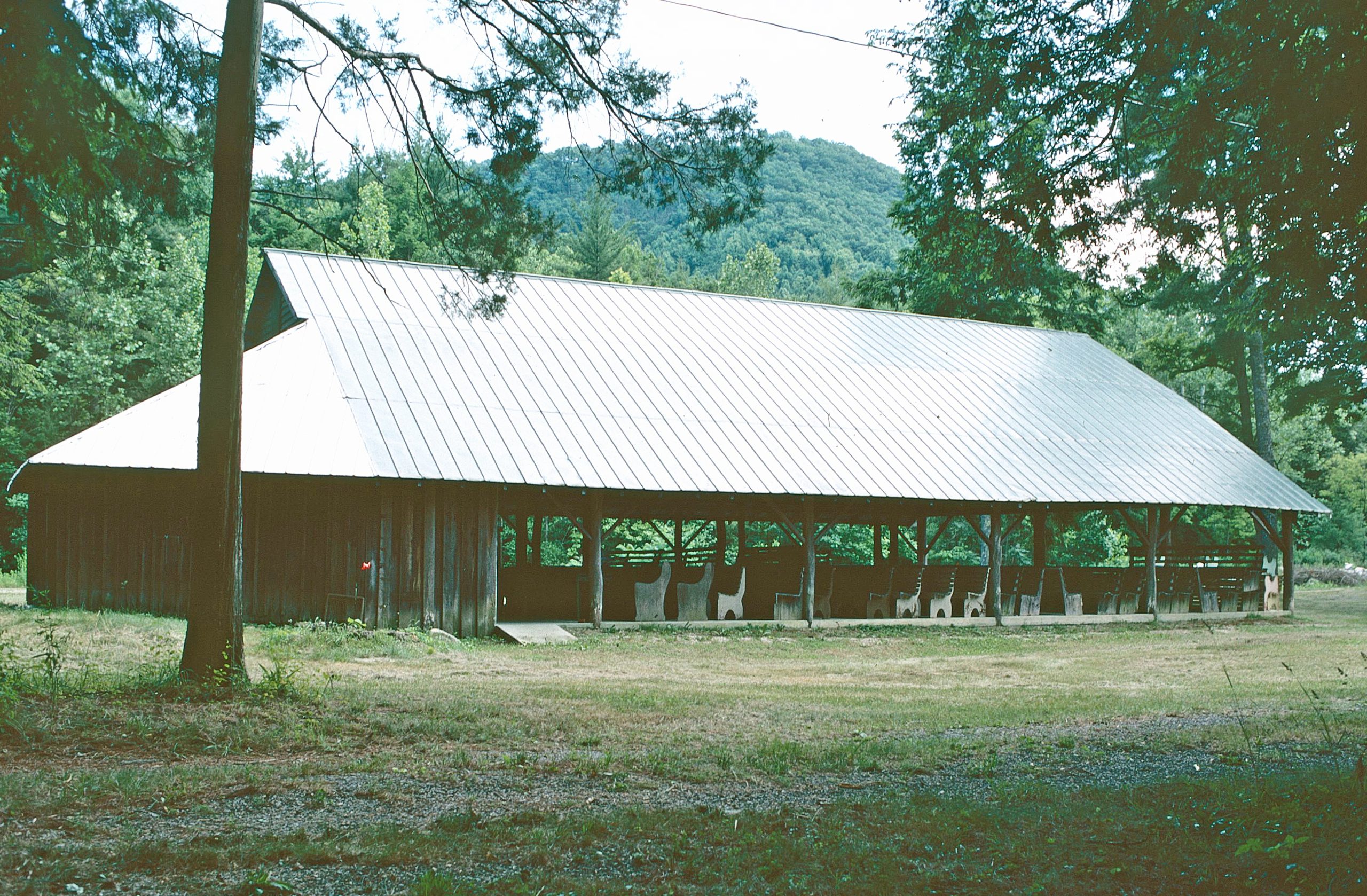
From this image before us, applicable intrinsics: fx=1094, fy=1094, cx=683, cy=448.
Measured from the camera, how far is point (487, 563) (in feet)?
54.8

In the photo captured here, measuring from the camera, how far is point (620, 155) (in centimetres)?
1012

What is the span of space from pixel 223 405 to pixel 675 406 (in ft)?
39.5

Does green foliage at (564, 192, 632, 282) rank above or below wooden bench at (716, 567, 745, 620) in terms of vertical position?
above

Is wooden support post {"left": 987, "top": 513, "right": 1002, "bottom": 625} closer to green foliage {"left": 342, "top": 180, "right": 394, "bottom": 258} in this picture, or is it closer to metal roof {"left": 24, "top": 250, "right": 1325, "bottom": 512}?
metal roof {"left": 24, "top": 250, "right": 1325, "bottom": 512}

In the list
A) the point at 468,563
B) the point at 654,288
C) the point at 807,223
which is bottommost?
the point at 468,563

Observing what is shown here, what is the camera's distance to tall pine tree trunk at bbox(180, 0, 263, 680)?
8.30 m

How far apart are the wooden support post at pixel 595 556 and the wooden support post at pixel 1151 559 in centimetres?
1182

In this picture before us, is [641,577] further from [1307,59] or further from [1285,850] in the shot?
[1285,850]

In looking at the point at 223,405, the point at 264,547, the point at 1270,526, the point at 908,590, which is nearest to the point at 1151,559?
the point at 1270,526

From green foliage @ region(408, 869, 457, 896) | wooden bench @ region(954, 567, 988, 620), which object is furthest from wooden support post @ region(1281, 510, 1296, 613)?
green foliage @ region(408, 869, 457, 896)

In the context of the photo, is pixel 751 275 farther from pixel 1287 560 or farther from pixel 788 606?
pixel 788 606

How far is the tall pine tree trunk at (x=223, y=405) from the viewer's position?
8297 mm

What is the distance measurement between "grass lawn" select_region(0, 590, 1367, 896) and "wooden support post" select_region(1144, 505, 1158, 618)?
1086 cm

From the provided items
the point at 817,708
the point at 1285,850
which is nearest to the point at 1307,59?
the point at 1285,850
